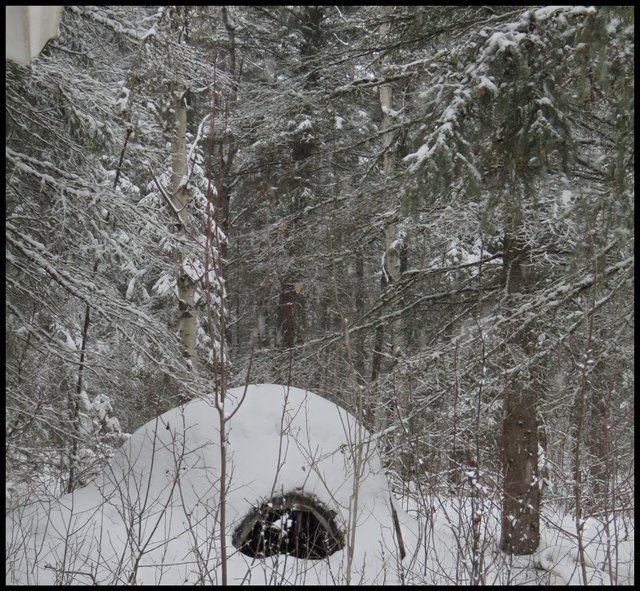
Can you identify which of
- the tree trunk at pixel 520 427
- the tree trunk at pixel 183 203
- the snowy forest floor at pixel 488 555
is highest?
the tree trunk at pixel 183 203

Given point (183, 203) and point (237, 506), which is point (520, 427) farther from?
point (183, 203)

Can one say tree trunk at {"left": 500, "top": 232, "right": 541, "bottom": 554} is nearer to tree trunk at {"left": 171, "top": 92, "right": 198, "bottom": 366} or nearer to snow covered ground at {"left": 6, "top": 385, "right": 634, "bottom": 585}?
snow covered ground at {"left": 6, "top": 385, "right": 634, "bottom": 585}

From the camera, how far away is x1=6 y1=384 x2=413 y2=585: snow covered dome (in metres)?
4.17

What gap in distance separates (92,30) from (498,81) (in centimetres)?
535

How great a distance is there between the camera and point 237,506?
4.72m

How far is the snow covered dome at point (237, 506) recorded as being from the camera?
417 cm

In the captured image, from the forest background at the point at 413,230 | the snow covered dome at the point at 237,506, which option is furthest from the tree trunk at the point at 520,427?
the snow covered dome at the point at 237,506

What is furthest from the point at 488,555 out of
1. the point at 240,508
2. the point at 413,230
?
the point at 413,230

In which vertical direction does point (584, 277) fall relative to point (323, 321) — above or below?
below

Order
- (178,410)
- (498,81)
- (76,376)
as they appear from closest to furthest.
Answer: (498,81)
(178,410)
(76,376)

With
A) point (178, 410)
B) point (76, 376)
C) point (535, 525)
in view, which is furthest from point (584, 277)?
point (76, 376)

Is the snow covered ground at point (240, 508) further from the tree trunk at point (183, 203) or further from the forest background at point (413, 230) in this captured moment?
the tree trunk at point (183, 203)

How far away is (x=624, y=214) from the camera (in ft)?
11.9

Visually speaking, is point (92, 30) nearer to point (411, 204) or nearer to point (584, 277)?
point (411, 204)
